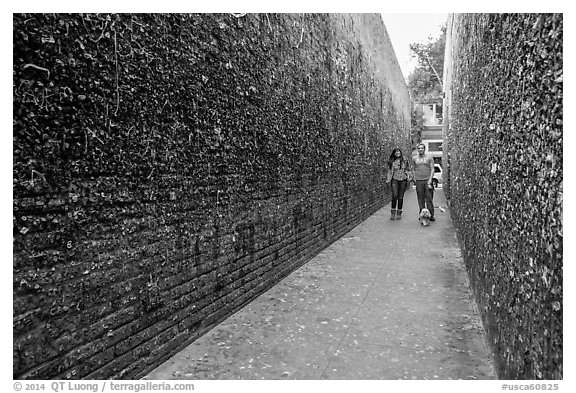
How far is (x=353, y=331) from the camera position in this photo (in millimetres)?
4078

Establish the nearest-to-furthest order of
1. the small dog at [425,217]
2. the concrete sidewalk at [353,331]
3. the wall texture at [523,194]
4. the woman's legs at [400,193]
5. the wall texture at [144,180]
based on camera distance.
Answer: the wall texture at [523,194] → the wall texture at [144,180] → the concrete sidewalk at [353,331] → the small dog at [425,217] → the woman's legs at [400,193]

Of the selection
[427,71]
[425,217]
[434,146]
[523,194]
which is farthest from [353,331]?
[427,71]

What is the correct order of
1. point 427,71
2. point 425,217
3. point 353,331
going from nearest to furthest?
point 353,331 → point 425,217 → point 427,71

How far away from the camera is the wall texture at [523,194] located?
1922 mm

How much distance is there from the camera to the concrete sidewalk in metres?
3.35

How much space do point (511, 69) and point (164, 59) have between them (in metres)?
2.30

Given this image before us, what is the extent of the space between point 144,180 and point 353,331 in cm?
214

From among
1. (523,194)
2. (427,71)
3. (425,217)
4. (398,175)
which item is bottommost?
(425,217)

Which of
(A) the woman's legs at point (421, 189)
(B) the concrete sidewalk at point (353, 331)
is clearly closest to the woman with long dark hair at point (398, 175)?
(A) the woman's legs at point (421, 189)

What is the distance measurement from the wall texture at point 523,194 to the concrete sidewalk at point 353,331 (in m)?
0.40

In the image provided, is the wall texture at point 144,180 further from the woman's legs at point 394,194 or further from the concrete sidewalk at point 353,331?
the woman's legs at point 394,194

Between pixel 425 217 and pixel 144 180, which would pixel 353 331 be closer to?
pixel 144 180

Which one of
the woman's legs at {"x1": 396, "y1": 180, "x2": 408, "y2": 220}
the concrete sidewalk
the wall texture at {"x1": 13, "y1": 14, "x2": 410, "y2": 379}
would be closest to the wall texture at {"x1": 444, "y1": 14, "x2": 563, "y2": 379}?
the concrete sidewalk

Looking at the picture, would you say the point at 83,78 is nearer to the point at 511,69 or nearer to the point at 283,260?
the point at 511,69
